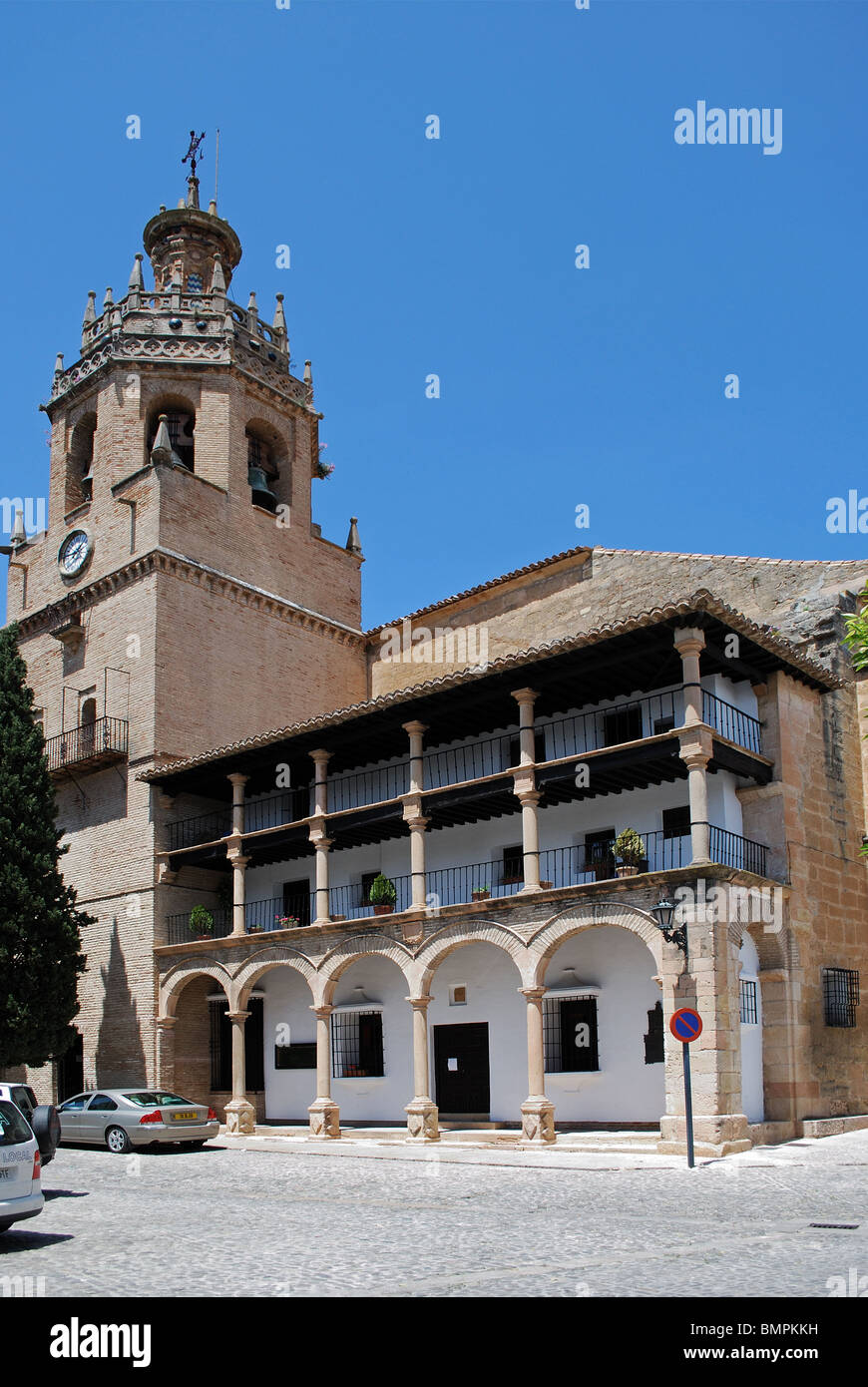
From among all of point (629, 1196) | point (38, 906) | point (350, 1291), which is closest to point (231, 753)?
point (38, 906)

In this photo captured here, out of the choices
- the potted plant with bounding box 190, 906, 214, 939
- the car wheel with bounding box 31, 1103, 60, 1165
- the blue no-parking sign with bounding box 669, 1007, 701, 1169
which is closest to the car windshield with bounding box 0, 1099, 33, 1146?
the car wheel with bounding box 31, 1103, 60, 1165

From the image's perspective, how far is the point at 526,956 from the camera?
19.5m

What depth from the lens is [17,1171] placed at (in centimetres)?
988

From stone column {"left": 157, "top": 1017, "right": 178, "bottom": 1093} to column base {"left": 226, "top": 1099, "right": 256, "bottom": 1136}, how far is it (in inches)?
73.5

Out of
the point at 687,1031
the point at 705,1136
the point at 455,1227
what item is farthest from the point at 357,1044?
the point at 455,1227

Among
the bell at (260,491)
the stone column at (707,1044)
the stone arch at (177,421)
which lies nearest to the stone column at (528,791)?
the stone column at (707,1044)

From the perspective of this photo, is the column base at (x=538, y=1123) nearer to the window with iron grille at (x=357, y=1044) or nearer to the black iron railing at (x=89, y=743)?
A: the window with iron grille at (x=357, y=1044)

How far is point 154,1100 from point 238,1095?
4.17m

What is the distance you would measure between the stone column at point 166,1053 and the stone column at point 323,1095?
3826mm

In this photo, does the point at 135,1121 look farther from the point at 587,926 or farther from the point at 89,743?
the point at 89,743

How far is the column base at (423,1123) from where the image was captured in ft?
67.2

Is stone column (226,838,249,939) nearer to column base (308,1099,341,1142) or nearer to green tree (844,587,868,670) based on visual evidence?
column base (308,1099,341,1142)
